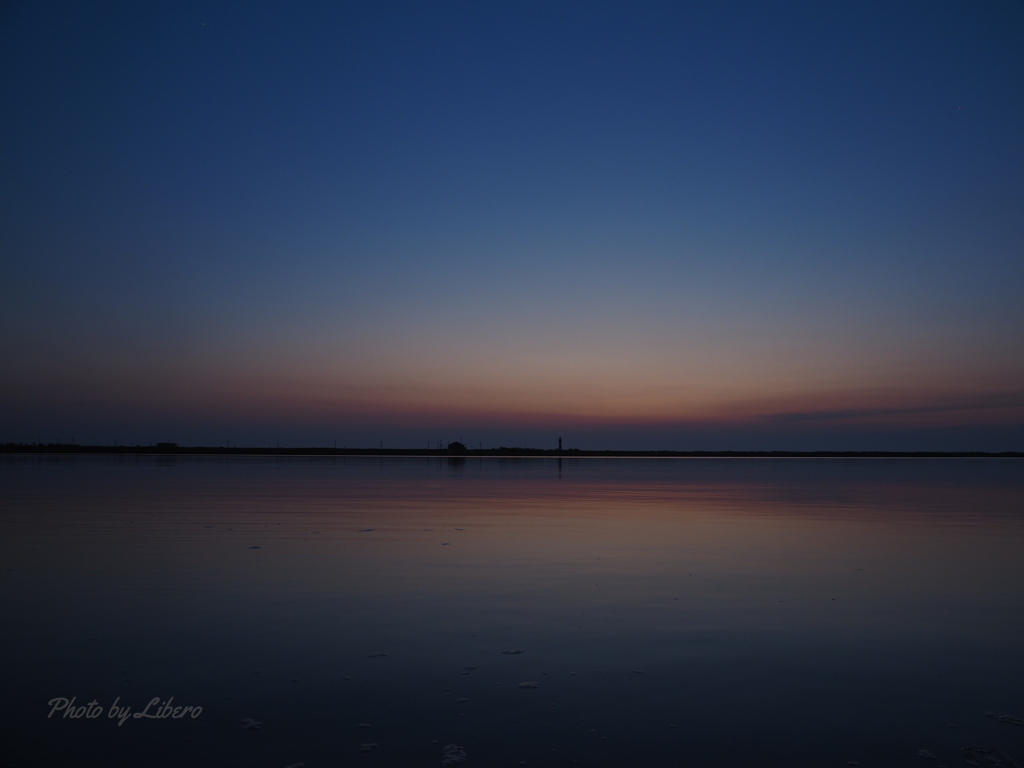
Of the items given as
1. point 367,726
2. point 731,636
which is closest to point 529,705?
point 367,726

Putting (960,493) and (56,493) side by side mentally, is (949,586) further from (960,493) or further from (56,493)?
(56,493)

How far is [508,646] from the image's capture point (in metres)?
8.53

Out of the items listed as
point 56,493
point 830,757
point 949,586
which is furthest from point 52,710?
point 56,493

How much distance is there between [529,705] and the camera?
21.9 feet

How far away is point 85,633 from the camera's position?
28.8ft

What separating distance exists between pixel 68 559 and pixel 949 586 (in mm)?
16255

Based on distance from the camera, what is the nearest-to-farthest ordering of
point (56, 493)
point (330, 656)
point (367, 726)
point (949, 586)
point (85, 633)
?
1. point (367, 726)
2. point (330, 656)
3. point (85, 633)
4. point (949, 586)
5. point (56, 493)

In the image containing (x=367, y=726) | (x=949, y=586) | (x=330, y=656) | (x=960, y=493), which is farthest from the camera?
(x=960, y=493)

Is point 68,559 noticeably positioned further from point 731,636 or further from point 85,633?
point 731,636

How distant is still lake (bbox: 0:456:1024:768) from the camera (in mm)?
5934

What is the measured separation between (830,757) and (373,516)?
1822cm

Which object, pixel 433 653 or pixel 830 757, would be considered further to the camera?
pixel 433 653

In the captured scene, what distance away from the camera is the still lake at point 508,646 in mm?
5934

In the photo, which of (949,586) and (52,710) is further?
(949,586)
